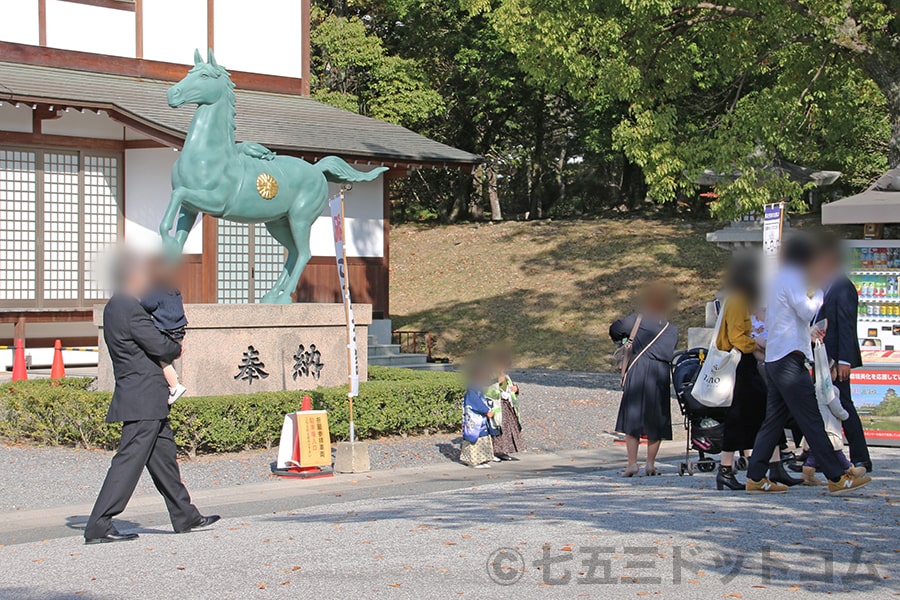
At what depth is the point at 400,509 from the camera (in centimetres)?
898

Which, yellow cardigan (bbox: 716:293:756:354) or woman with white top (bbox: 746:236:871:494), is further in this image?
yellow cardigan (bbox: 716:293:756:354)

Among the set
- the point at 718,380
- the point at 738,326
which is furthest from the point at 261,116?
the point at 718,380

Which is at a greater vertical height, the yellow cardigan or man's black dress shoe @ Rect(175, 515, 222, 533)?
the yellow cardigan

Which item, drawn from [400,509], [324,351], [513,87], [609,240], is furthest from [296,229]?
[513,87]

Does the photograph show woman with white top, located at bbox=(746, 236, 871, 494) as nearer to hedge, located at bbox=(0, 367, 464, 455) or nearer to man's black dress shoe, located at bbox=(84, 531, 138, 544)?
man's black dress shoe, located at bbox=(84, 531, 138, 544)

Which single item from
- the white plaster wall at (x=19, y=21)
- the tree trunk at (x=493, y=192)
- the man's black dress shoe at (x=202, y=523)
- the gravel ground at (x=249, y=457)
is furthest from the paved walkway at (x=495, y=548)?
the tree trunk at (x=493, y=192)

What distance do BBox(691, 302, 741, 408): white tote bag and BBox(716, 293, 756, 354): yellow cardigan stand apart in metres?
0.06

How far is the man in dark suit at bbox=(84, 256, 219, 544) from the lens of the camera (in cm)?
761

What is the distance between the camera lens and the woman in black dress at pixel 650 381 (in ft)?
34.4

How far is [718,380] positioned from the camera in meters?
9.22

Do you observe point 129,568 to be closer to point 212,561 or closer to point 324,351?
point 212,561

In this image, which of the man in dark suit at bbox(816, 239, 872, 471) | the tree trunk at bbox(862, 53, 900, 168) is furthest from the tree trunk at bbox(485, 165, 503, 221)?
the man in dark suit at bbox(816, 239, 872, 471)

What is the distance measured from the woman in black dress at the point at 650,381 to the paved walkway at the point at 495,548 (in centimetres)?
71

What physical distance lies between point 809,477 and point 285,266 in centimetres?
790
